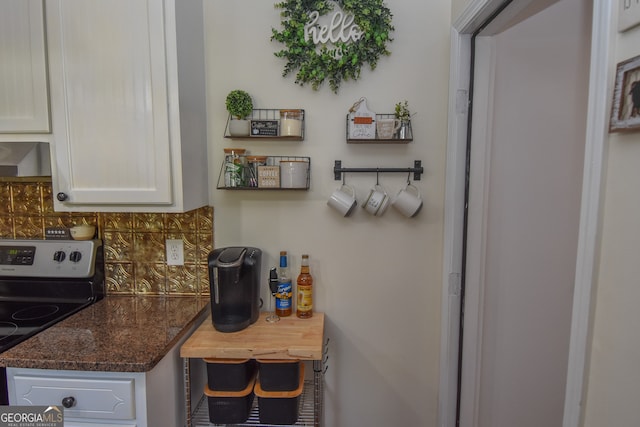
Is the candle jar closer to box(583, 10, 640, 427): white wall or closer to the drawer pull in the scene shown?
box(583, 10, 640, 427): white wall

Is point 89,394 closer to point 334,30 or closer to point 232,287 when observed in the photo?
point 232,287

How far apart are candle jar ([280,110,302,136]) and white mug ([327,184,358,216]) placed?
12.7 inches

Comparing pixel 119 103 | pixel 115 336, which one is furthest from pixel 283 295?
pixel 119 103

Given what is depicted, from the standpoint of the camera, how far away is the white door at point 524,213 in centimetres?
150

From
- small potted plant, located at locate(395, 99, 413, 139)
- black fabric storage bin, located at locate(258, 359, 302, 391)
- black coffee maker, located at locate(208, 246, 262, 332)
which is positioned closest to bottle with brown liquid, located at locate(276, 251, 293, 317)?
black coffee maker, located at locate(208, 246, 262, 332)

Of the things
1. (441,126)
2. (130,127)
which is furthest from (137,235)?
(441,126)

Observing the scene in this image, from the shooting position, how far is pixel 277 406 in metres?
1.42

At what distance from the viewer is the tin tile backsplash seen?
173 cm

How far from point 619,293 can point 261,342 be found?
1.14 m

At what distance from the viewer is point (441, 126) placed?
1.64 meters

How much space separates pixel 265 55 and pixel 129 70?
587 millimetres

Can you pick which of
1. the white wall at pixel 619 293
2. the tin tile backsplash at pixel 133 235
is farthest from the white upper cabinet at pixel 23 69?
the white wall at pixel 619 293

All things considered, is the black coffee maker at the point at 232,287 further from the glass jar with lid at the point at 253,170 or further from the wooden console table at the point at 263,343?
the glass jar with lid at the point at 253,170

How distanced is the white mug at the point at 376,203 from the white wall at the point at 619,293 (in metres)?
0.93
